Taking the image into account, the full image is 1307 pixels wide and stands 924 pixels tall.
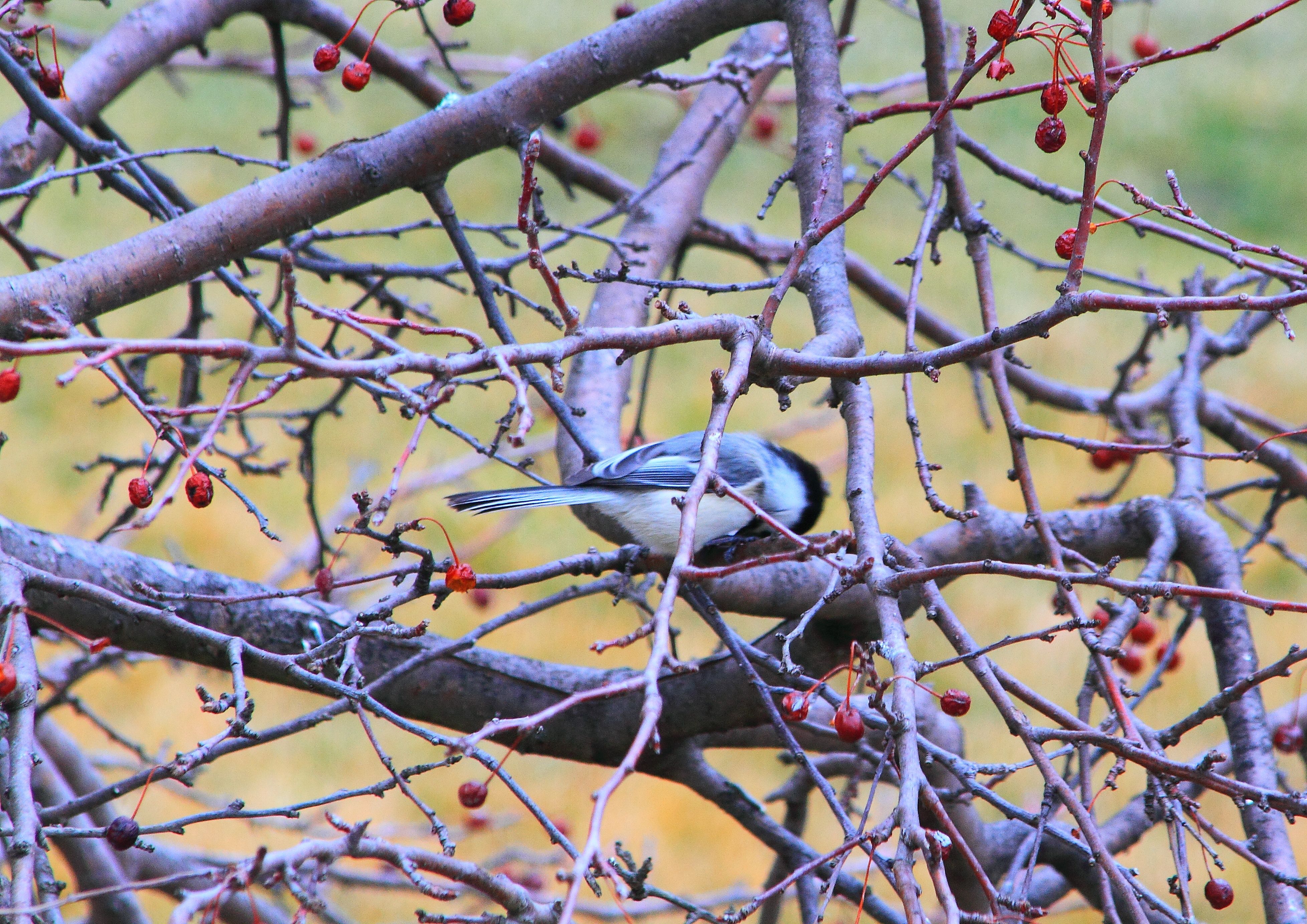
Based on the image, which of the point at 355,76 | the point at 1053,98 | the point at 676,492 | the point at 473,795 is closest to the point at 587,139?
the point at 676,492

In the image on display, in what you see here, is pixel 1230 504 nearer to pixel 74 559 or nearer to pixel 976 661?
pixel 976 661

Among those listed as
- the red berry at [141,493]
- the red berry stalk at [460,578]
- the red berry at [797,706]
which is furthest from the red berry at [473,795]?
the red berry at [141,493]

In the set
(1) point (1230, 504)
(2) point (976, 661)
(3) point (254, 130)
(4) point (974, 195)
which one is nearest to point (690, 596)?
(2) point (976, 661)

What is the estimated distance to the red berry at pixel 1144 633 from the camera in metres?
3.65

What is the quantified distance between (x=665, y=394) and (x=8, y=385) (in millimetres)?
5944

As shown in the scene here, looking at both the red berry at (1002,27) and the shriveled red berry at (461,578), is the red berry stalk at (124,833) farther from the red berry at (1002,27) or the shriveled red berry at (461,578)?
the red berry at (1002,27)

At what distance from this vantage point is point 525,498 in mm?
3135

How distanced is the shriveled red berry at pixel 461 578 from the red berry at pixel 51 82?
1.49 meters

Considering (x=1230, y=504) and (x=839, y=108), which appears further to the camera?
(x=1230, y=504)

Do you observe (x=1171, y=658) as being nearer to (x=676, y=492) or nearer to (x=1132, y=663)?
(x=1132, y=663)

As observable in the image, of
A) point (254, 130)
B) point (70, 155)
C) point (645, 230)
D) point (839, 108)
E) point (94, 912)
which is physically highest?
point (254, 130)

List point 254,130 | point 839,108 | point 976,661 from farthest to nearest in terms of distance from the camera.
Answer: point 254,130 → point 839,108 → point 976,661

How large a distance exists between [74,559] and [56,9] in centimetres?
1091

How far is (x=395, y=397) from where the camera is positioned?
4.87 ft
